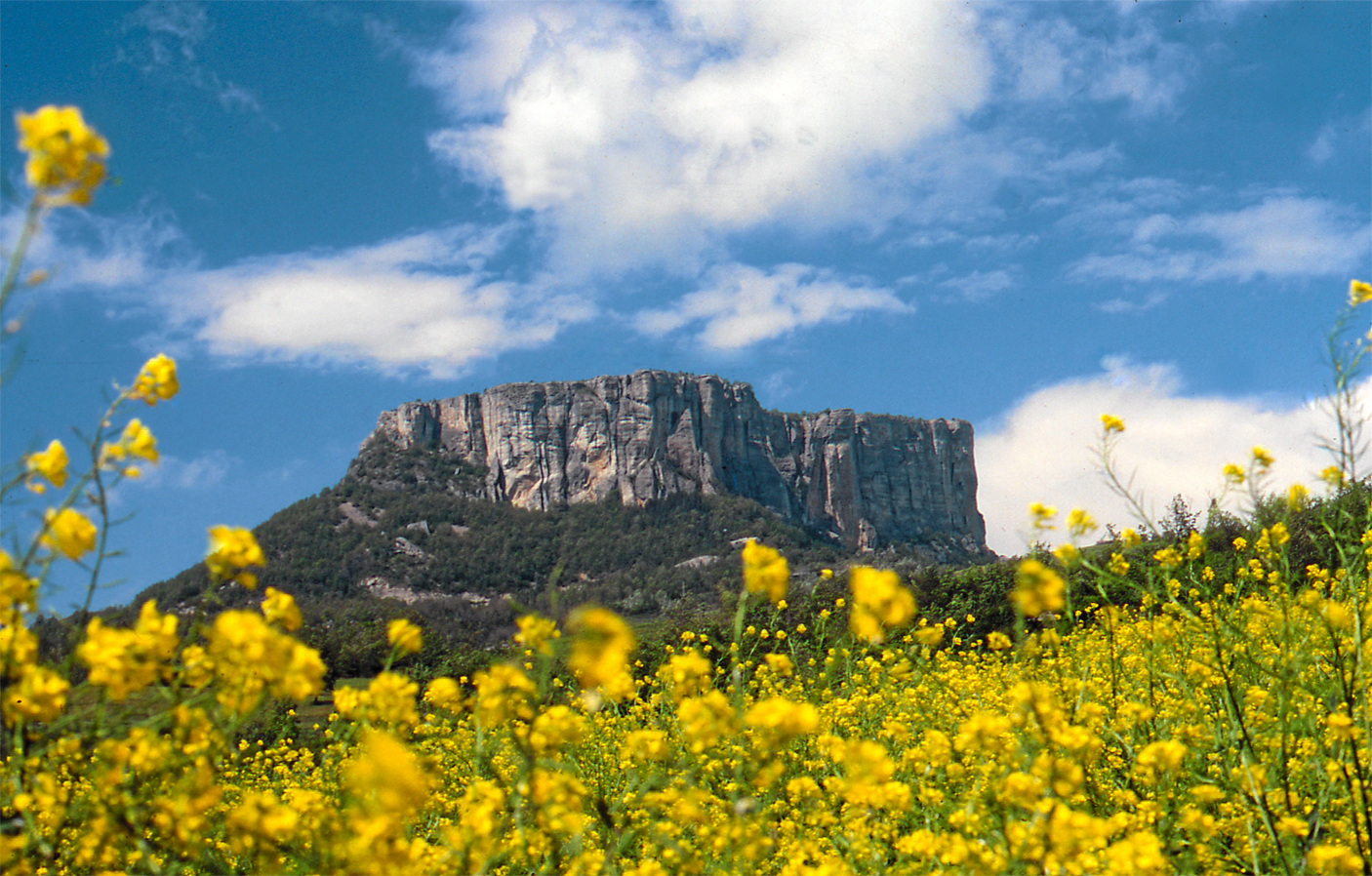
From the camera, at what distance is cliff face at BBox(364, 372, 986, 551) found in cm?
9669

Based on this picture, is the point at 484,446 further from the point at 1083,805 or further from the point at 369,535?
the point at 1083,805

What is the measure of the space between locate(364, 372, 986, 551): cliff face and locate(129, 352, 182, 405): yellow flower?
302ft

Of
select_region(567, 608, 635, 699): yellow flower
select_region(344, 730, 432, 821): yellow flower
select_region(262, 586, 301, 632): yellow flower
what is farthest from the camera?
select_region(262, 586, 301, 632): yellow flower

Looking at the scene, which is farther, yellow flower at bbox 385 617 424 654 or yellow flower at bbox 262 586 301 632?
yellow flower at bbox 385 617 424 654

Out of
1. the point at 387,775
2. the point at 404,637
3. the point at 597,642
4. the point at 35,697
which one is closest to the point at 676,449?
the point at 404,637

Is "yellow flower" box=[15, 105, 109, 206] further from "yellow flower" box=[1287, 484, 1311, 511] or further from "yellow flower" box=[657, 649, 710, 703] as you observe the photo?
"yellow flower" box=[1287, 484, 1311, 511]

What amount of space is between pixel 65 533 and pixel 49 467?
27cm

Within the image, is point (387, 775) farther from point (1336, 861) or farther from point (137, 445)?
point (1336, 861)

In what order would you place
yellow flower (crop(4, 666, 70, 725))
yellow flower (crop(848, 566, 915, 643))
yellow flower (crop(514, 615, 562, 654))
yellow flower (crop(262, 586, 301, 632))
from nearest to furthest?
yellow flower (crop(848, 566, 915, 643))
yellow flower (crop(4, 666, 70, 725))
yellow flower (crop(262, 586, 301, 632))
yellow flower (crop(514, 615, 562, 654))

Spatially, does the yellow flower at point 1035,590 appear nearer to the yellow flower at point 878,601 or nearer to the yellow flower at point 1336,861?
the yellow flower at point 878,601

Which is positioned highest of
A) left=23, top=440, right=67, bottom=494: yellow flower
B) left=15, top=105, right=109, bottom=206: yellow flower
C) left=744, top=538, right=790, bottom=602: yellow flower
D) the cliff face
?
the cliff face

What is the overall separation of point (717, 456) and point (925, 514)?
32.4 metres

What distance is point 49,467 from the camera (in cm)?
212

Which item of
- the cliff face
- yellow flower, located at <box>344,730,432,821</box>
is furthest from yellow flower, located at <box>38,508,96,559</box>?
the cliff face
